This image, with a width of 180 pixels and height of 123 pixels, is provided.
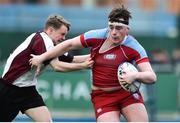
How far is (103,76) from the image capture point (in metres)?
10.5

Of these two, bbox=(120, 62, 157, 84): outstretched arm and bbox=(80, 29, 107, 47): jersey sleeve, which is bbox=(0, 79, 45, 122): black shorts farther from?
bbox=(120, 62, 157, 84): outstretched arm

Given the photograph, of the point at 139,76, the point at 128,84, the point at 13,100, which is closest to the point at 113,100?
the point at 128,84

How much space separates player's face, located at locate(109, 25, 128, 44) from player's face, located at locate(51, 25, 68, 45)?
2.84ft

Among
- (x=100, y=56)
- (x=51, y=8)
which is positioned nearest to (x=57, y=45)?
(x=100, y=56)

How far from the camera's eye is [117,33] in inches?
405

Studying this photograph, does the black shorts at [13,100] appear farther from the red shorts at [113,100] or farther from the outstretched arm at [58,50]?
the red shorts at [113,100]

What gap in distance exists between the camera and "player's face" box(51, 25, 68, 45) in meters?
11.0

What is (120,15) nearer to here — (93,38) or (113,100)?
(93,38)

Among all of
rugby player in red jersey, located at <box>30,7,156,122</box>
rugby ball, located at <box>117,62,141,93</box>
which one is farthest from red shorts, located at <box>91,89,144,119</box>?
rugby ball, located at <box>117,62,141,93</box>

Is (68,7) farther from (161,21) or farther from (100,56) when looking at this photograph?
(100,56)

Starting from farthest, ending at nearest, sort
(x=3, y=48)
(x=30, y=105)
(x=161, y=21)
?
(x=161, y=21) < (x=3, y=48) < (x=30, y=105)

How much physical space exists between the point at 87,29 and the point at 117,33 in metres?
17.1

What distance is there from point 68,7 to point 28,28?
2.49 m

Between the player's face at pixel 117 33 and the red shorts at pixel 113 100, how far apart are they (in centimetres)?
68
